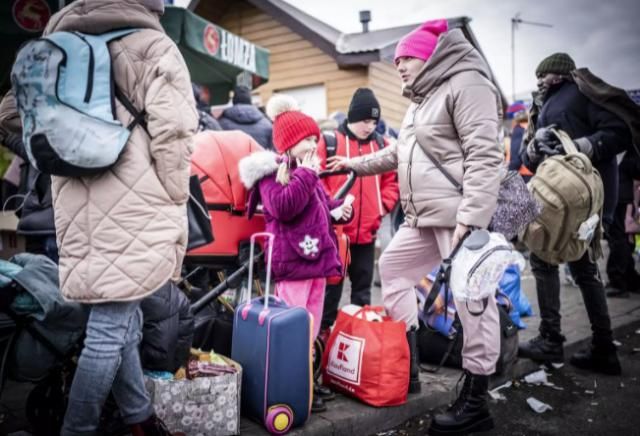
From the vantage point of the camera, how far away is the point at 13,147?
11.7ft

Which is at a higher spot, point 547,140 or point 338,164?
point 547,140

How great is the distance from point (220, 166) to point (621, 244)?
5566 millimetres

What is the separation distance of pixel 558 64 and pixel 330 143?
6.28 feet

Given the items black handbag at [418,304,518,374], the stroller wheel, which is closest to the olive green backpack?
black handbag at [418,304,518,374]

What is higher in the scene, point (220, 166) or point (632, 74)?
point (632, 74)

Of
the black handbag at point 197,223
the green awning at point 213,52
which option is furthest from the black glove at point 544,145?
the green awning at point 213,52

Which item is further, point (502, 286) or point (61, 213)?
point (502, 286)

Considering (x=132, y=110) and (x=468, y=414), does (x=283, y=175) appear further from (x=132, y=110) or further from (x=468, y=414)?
(x=468, y=414)

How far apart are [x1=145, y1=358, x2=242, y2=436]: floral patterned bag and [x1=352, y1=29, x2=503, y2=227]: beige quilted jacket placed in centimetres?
144

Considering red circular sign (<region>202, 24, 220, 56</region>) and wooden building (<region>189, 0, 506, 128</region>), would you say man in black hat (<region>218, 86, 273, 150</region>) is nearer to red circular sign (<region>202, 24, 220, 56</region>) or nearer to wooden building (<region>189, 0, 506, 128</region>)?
red circular sign (<region>202, 24, 220, 56</region>)

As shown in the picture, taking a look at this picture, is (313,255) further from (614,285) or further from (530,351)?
(614,285)

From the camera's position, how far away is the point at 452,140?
2.92m

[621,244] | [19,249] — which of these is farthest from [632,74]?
[19,249]

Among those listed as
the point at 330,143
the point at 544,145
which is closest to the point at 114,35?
the point at 330,143
